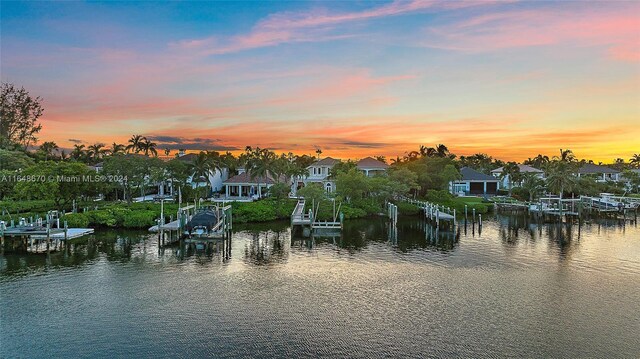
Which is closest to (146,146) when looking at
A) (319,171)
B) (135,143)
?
(135,143)

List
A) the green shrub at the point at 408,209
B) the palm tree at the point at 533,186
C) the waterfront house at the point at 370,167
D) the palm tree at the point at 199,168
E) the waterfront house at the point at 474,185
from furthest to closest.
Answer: the waterfront house at the point at 474,185 < the waterfront house at the point at 370,167 < the palm tree at the point at 533,186 < the palm tree at the point at 199,168 < the green shrub at the point at 408,209

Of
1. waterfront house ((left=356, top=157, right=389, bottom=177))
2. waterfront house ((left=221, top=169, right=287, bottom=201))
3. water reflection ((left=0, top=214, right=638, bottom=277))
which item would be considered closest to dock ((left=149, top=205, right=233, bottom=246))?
water reflection ((left=0, top=214, right=638, bottom=277))

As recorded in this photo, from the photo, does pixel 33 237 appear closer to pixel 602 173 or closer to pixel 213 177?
pixel 213 177

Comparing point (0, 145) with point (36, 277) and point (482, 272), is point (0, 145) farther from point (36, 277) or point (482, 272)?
point (482, 272)

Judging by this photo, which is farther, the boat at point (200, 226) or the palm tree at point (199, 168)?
the palm tree at point (199, 168)

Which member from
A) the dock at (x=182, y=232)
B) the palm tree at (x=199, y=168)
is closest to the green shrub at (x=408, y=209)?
the dock at (x=182, y=232)

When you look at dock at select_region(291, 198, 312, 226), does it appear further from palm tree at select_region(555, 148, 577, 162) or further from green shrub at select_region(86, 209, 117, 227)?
palm tree at select_region(555, 148, 577, 162)

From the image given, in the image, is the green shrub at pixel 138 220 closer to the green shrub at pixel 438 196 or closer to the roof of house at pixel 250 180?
the roof of house at pixel 250 180

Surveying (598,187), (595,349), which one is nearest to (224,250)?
(595,349)
